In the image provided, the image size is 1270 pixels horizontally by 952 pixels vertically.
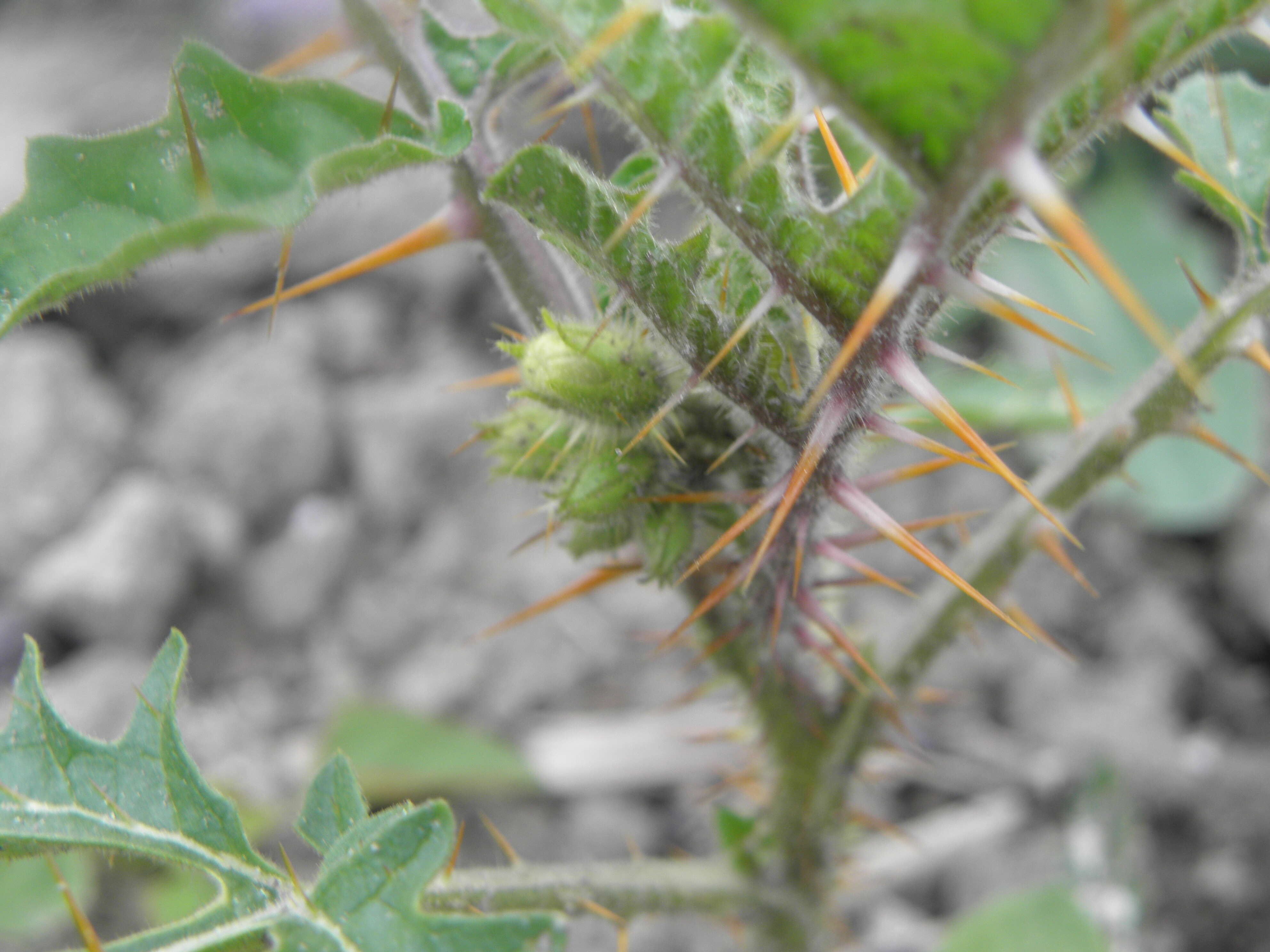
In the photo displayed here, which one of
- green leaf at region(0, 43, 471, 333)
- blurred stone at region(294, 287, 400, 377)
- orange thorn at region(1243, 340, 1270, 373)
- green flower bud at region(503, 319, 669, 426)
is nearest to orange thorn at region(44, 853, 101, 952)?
green leaf at region(0, 43, 471, 333)

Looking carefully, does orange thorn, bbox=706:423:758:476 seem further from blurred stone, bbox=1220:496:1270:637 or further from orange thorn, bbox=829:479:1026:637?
blurred stone, bbox=1220:496:1270:637

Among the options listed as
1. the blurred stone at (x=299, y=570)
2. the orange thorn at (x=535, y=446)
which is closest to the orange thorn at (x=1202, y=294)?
the orange thorn at (x=535, y=446)

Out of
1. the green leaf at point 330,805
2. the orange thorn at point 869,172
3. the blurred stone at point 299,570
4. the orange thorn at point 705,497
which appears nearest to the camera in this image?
the orange thorn at point 869,172

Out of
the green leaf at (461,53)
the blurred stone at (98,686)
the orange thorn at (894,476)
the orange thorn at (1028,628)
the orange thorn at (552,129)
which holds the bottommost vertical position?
the blurred stone at (98,686)

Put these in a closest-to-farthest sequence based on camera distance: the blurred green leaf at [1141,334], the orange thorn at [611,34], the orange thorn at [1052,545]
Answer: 1. the orange thorn at [611,34]
2. the orange thorn at [1052,545]
3. the blurred green leaf at [1141,334]

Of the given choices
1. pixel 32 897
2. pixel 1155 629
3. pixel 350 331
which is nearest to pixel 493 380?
pixel 32 897

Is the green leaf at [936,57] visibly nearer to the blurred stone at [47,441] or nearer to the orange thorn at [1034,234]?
the orange thorn at [1034,234]

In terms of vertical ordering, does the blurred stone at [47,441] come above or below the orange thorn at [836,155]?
below
